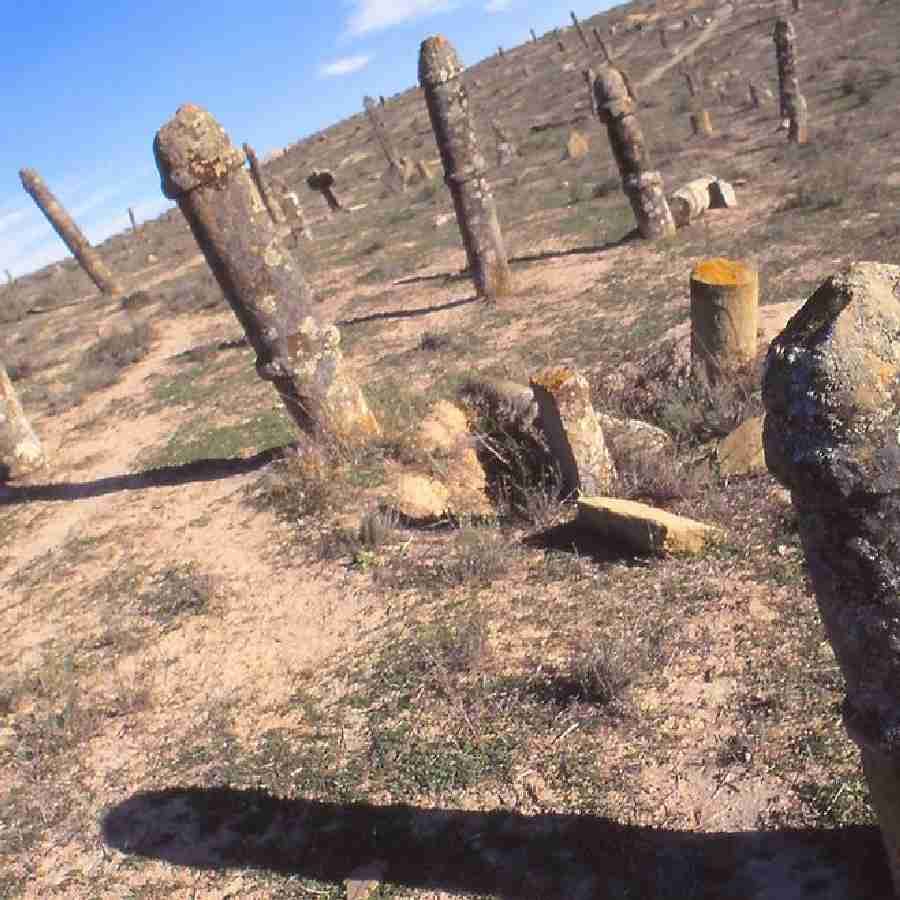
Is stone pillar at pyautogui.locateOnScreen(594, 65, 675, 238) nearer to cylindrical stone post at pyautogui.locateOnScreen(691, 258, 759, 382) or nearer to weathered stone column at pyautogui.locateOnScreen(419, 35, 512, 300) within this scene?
weathered stone column at pyautogui.locateOnScreen(419, 35, 512, 300)

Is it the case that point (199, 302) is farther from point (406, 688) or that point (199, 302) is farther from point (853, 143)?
point (406, 688)

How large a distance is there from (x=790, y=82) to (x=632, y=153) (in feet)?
20.3

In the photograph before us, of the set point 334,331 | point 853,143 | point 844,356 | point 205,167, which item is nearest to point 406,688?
point 844,356

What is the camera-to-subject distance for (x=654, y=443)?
19.1ft

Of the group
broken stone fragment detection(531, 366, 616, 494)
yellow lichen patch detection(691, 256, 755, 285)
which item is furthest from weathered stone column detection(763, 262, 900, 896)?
yellow lichen patch detection(691, 256, 755, 285)

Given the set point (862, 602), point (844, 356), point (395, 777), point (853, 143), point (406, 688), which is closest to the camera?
point (844, 356)

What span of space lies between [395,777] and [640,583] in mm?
1788

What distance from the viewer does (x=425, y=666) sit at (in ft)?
14.3

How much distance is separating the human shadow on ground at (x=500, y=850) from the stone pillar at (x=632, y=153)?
11.0m

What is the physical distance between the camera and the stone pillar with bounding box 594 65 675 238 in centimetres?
1188

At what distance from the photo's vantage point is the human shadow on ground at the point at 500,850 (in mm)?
2777

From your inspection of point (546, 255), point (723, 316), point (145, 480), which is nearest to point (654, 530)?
point (723, 316)

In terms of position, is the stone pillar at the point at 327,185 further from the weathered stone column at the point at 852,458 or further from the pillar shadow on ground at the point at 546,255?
the weathered stone column at the point at 852,458

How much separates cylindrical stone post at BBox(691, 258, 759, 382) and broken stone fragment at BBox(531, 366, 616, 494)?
1597 millimetres
